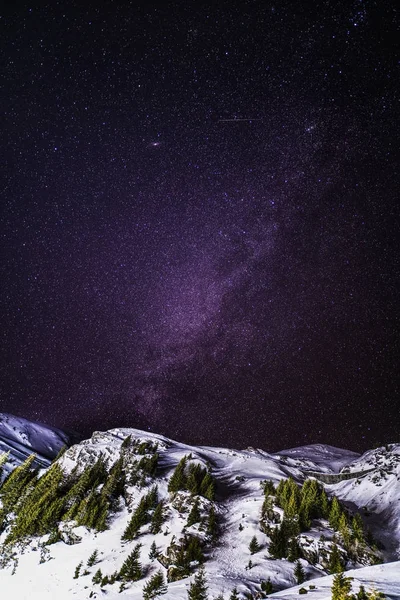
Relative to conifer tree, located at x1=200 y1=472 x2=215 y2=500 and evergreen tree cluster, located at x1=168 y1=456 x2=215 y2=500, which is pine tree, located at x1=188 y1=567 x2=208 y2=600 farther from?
conifer tree, located at x1=200 y1=472 x2=215 y2=500

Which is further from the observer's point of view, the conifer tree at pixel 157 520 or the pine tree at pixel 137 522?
the conifer tree at pixel 157 520

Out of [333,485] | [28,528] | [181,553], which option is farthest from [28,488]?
[333,485]

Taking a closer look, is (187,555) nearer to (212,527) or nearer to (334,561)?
(212,527)

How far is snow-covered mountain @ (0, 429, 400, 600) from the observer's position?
133ft

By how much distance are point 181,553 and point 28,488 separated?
5546 cm

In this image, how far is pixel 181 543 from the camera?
48.8 m

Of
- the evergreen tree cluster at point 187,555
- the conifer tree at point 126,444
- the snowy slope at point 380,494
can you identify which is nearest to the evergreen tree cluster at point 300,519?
the snowy slope at point 380,494

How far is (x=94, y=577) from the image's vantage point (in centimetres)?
4456

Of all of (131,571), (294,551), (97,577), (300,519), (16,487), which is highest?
(300,519)

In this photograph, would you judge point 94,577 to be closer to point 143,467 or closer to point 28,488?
point 143,467

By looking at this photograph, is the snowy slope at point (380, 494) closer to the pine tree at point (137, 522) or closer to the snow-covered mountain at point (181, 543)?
the snow-covered mountain at point (181, 543)

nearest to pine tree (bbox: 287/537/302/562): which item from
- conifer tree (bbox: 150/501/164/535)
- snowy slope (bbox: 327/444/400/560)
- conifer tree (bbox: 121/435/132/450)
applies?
snowy slope (bbox: 327/444/400/560)

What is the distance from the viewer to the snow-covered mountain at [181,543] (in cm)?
4053

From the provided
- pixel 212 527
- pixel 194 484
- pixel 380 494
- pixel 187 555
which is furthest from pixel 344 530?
pixel 380 494
